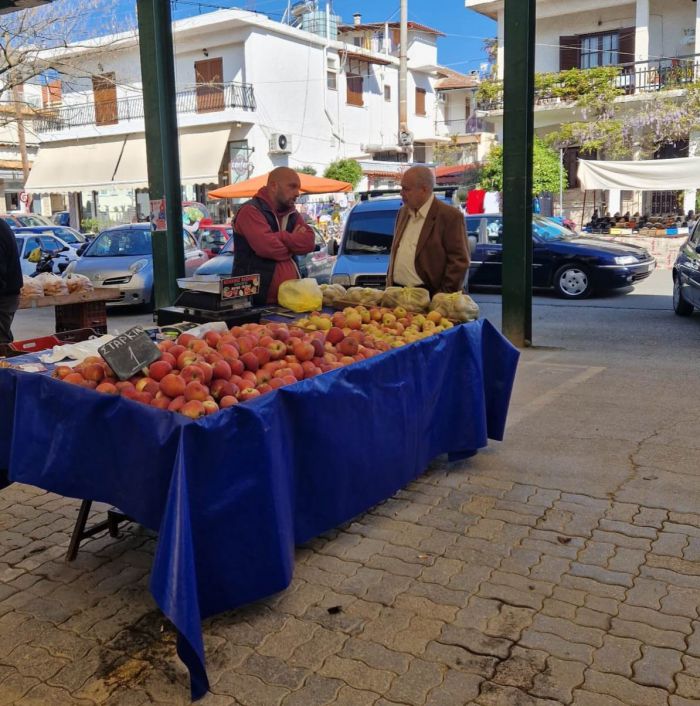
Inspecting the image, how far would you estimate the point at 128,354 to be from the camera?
355 centimetres

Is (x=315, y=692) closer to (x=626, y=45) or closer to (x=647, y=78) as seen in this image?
(x=647, y=78)

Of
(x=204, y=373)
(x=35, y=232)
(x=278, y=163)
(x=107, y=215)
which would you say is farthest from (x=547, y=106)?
(x=204, y=373)

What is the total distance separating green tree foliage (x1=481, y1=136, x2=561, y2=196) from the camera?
2505cm

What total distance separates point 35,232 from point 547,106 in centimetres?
1812

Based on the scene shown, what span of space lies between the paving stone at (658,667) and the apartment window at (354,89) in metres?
38.6

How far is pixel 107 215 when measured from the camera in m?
38.7

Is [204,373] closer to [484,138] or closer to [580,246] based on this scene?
[580,246]

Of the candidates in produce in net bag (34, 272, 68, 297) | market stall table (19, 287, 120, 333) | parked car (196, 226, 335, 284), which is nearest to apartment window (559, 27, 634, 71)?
parked car (196, 226, 335, 284)

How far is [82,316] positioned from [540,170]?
1934 centimetres

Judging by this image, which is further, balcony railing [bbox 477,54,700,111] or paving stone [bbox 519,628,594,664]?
balcony railing [bbox 477,54,700,111]

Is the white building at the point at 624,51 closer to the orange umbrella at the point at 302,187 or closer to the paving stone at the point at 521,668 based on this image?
the orange umbrella at the point at 302,187

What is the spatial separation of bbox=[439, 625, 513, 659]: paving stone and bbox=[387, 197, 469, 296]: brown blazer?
120 inches

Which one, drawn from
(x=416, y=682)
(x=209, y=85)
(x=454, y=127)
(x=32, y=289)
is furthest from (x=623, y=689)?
(x=454, y=127)

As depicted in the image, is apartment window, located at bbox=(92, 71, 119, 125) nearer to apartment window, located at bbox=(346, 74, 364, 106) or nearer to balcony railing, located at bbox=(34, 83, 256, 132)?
balcony railing, located at bbox=(34, 83, 256, 132)
